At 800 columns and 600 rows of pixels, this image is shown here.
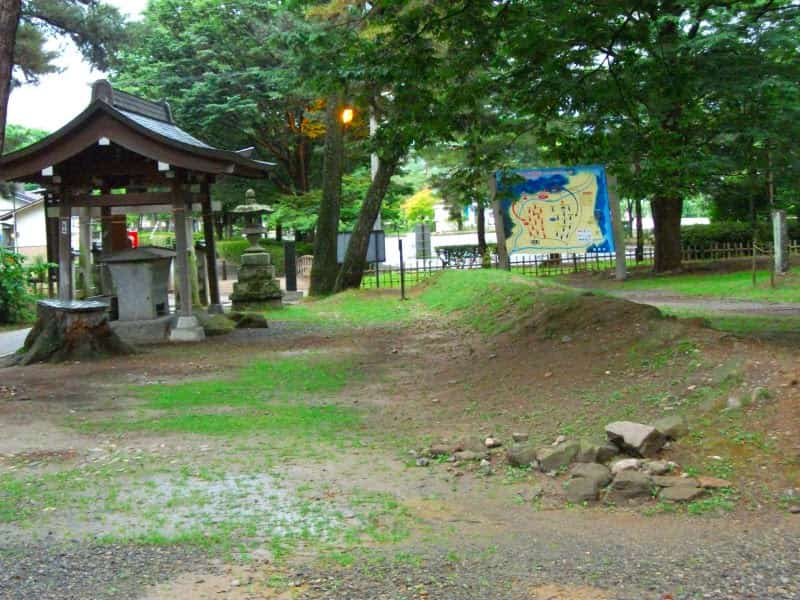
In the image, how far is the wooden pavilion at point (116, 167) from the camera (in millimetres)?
13758

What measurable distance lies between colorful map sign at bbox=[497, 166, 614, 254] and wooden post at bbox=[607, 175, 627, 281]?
1.88ft

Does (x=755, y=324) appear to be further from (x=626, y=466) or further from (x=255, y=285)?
(x=255, y=285)

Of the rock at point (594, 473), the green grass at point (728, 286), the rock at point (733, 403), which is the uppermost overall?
the green grass at point (728, 286)

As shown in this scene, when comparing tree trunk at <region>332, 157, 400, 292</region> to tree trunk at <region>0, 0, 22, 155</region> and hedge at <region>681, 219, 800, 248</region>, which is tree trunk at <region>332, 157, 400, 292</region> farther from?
tree trunk at <region>0, 0, 22, 155</region>

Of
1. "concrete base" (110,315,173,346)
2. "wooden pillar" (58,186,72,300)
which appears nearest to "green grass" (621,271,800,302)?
"concrete base" (110,315,173,346)

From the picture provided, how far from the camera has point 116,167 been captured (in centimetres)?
1477

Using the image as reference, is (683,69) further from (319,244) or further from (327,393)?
(319,244)

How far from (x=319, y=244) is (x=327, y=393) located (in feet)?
50.8

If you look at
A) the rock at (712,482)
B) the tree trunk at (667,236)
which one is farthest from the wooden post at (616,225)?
the rock at (712,482)

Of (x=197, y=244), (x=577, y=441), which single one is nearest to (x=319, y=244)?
(x=197, y=244)

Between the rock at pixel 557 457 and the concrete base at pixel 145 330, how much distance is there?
33.8 ft

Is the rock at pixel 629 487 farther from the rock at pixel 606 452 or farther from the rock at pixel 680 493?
the rock at pixel 606 452

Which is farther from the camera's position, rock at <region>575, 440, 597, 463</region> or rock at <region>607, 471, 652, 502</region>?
rock at <region>575, 440, 597, 463</region>

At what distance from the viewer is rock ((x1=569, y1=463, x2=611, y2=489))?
5609 mm
